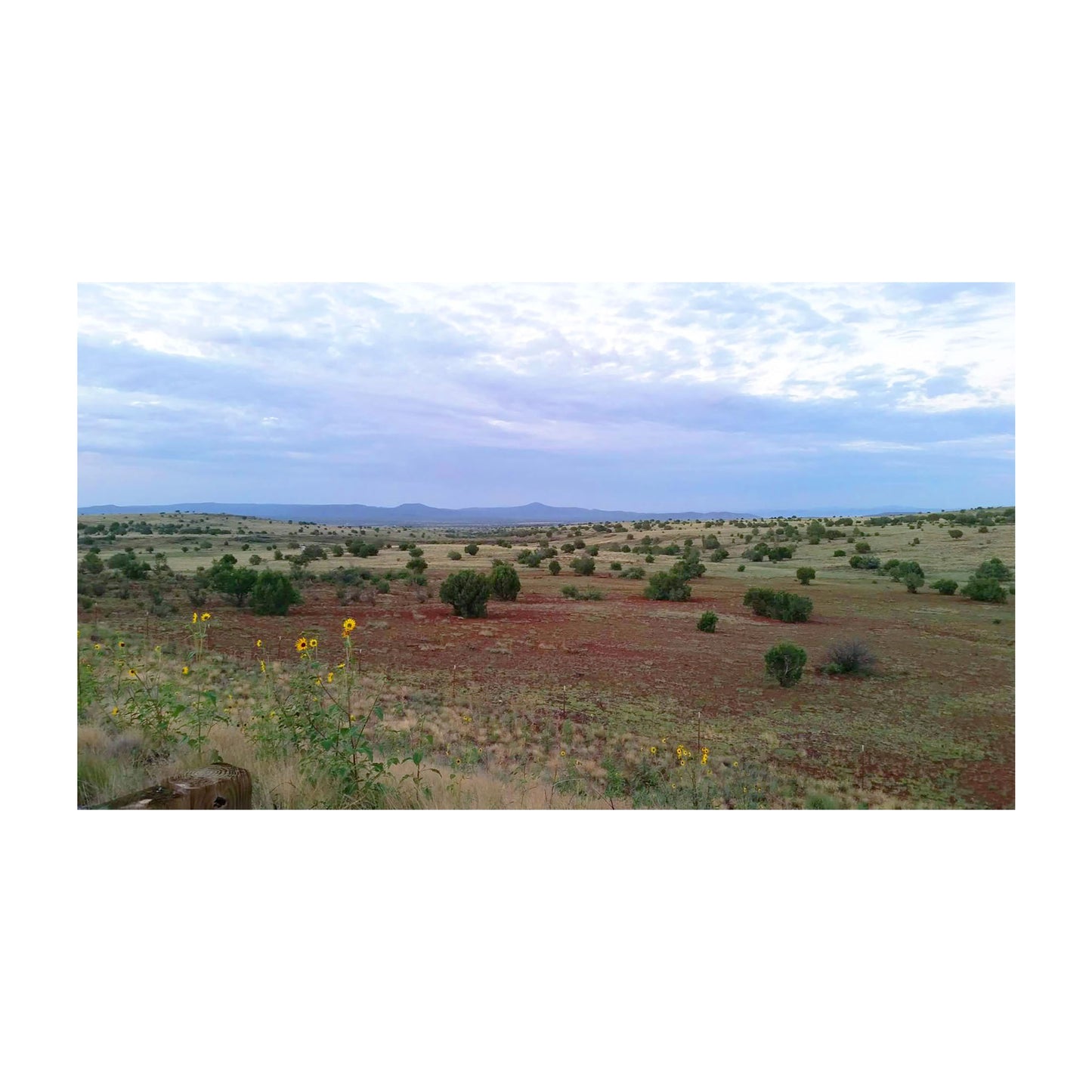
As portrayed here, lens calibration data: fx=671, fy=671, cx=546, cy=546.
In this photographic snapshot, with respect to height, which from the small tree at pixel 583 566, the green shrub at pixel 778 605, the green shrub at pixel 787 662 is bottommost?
the green shrub at pixel 787 662

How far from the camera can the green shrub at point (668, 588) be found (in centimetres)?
752

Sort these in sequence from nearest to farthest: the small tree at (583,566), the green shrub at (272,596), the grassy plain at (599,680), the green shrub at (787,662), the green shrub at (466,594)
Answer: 1. the grassy plain at (599,680)
2. the green shrub at (787,662)
3. the green shrub at (272,596)
4. the green shrub at (466,594)
5. the small tree at (583,566)

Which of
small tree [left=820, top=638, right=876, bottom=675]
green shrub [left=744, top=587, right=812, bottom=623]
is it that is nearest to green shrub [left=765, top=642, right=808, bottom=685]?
small tree [left=820, top=638, right=876, bottom=675]

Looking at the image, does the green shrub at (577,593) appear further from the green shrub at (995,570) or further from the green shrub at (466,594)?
the green shrub at (995,570)

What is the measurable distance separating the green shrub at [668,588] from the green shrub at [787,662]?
1.19 metres

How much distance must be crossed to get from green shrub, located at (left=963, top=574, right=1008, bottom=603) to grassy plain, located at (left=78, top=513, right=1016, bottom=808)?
0.07 metres

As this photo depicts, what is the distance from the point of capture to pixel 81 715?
4988 millimetres

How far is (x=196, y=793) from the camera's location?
4117 mm

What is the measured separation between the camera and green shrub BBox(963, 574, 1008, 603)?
6.01 metres

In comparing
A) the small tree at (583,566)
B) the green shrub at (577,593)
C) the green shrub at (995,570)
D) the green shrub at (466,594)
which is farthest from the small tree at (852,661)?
the green shrub at (466,594)

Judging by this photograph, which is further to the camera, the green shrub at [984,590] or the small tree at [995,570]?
the green shrub at [984,590]

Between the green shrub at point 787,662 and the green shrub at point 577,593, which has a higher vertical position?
the green shrub at point 577,593

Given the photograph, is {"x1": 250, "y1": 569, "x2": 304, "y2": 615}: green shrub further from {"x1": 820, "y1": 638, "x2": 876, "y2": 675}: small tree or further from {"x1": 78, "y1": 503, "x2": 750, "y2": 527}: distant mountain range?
{"x1": 820, "y1": 638, "x2": 876, "y2": 675}: small tree

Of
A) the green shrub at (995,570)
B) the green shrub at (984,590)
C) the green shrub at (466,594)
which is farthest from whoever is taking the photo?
the green shrub at (466,594)
